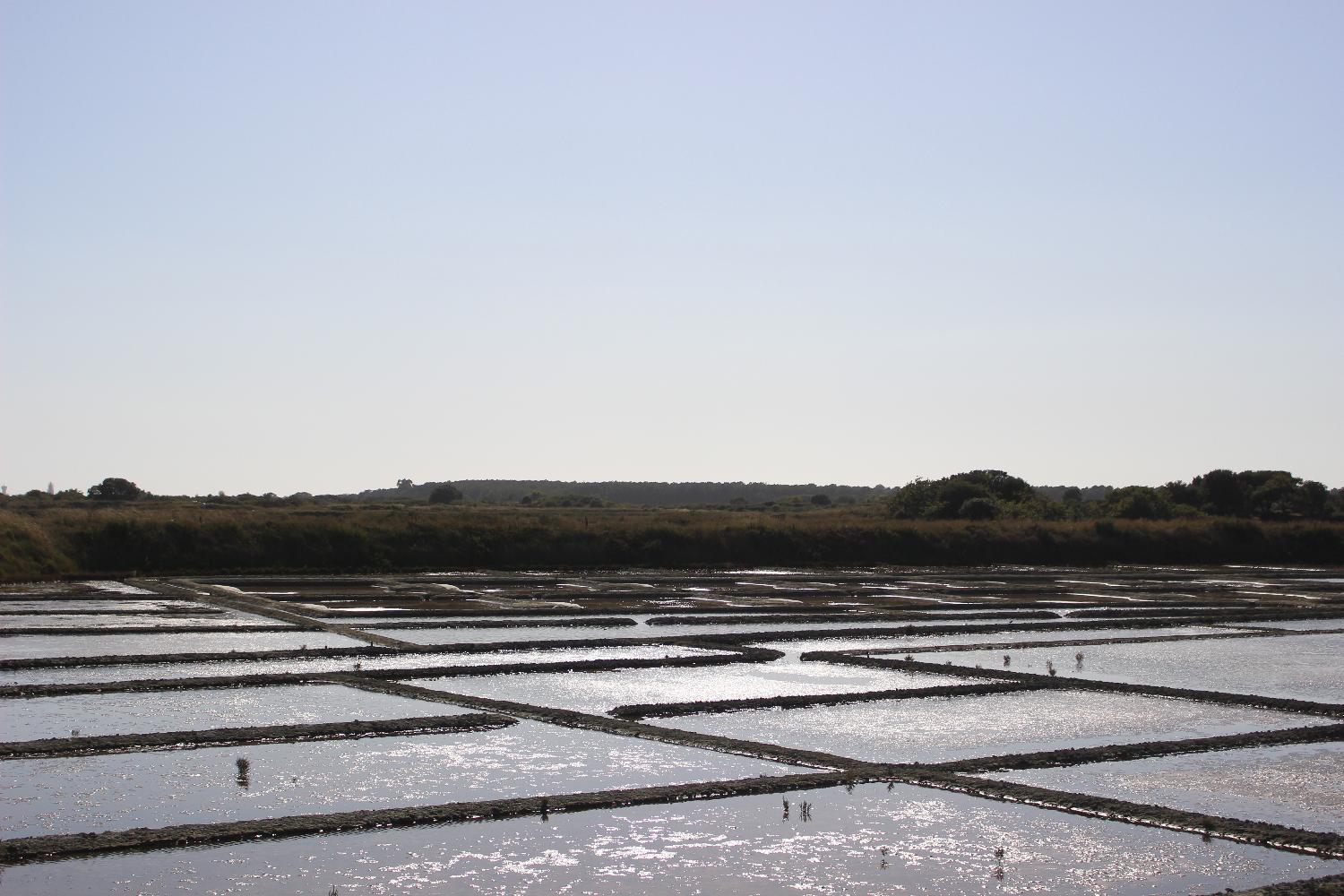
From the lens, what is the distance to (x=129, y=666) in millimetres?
16234

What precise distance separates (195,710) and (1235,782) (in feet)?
28.3

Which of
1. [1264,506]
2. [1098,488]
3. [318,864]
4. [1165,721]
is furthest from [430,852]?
[1098,488]

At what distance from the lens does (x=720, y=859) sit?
809 centimetres

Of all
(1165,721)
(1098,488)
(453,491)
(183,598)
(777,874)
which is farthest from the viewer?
(1098,488)

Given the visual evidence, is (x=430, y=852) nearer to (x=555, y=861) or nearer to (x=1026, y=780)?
(x=555, y=861)

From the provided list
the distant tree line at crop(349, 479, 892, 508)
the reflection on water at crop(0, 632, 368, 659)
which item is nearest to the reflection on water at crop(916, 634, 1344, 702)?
the reflection on water at crop(0, 632, 368, 659)

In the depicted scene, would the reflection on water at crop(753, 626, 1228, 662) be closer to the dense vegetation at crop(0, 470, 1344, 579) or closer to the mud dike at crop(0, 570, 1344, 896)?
the mud dike at crop(0, 570, 1344, 896)

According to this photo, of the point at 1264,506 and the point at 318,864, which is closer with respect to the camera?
the point at 318,864

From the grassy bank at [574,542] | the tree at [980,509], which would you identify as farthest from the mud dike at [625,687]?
the tree at [980,509]

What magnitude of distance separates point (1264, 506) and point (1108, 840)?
57522 mm

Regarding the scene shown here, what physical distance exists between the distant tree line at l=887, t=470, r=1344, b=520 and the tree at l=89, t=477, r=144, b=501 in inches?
1454

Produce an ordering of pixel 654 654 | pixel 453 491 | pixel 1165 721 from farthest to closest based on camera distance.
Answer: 1. pixel 453 491
2. pixel 654 654
3. pixel 1165 721

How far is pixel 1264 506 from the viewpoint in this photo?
61.8 metres

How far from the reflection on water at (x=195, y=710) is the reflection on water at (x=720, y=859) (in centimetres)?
423
